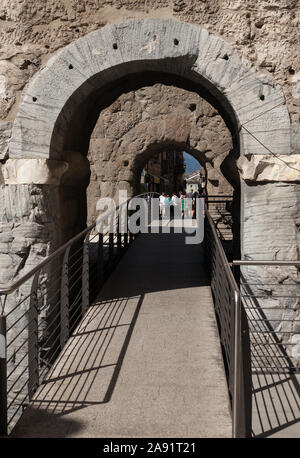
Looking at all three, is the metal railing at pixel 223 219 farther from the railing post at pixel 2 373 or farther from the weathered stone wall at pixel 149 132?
the railing post at pixel 2 373

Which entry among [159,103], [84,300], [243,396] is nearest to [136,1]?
[84,300]

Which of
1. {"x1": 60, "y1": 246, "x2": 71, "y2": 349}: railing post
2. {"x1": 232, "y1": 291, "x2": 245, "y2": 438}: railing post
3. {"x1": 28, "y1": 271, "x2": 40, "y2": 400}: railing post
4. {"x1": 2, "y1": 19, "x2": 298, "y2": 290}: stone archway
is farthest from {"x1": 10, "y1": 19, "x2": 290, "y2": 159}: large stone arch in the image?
{"x1": 232, "y1": 291, "x2": 245, "y2": 438}: railing post

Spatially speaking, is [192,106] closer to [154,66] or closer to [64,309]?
[154,66]

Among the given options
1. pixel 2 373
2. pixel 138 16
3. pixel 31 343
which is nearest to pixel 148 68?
pixel 138 16

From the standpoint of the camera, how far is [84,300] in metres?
5.29

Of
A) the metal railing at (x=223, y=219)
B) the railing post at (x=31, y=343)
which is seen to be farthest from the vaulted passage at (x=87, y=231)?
the metal railing at (x=223, y=219)

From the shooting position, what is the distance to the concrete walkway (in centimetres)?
314

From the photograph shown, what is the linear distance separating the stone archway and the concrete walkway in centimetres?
96

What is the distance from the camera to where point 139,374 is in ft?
12.4

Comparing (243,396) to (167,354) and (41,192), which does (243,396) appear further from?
(41,192)

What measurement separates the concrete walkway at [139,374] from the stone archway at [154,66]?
0.96 meters

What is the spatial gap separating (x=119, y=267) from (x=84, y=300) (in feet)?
7.02

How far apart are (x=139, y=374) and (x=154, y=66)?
3128 millimetres

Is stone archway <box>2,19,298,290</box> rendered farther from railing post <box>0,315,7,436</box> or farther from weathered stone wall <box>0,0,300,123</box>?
railing post <box>0,315,7,436</box>
